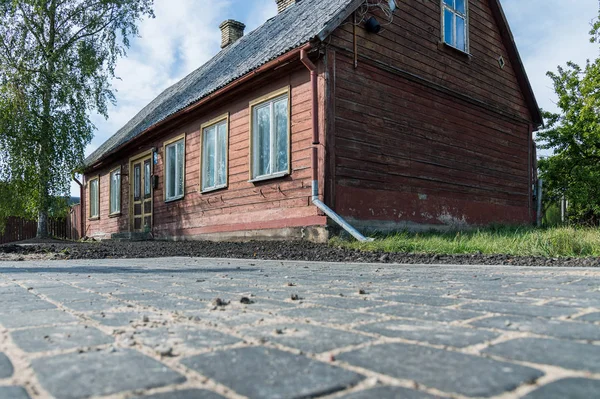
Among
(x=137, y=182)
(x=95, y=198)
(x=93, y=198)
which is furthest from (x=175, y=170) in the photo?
(x=93, y=198)

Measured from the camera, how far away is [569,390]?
1.13 meters

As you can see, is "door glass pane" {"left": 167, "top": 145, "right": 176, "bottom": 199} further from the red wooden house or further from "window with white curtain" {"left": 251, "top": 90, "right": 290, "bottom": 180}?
"window with white curtain" {"left": 251, "top": 90, "right": 290, "bottom": 180}

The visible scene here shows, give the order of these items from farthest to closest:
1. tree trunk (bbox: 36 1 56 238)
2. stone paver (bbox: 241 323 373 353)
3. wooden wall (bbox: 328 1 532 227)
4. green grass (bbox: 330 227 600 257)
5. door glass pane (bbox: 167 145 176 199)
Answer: tree trunk (bbox: 36 1 56 238) → door glass pane (bbox: 167 145 176 199) → wooden wall (bbox: 328 1 532 227) → green grass (bbox: 330 227 600 257) → stone paver (bbox: 241 323 373 353)

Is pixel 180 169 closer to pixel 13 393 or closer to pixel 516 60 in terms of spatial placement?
pixel 516 60

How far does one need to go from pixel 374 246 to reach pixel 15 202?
13.2m

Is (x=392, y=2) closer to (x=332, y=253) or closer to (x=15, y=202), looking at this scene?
(x=332, y=253)

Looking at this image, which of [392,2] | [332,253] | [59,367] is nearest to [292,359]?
[59,367]

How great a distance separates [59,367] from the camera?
1.39m

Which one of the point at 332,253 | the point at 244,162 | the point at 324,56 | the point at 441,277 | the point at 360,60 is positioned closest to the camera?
the point at 441,277

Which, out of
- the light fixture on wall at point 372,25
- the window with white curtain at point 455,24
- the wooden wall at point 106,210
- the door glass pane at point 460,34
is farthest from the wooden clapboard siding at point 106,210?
the door glass pane at point 460,34

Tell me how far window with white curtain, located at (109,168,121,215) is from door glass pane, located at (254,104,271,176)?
8.34 meters

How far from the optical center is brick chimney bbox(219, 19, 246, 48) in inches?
699

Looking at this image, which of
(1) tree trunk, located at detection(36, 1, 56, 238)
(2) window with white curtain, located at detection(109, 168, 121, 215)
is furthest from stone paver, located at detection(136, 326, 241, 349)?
(2) window with white curtain, located at detection(109, 168, 121, 215)

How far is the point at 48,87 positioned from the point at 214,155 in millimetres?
7418
